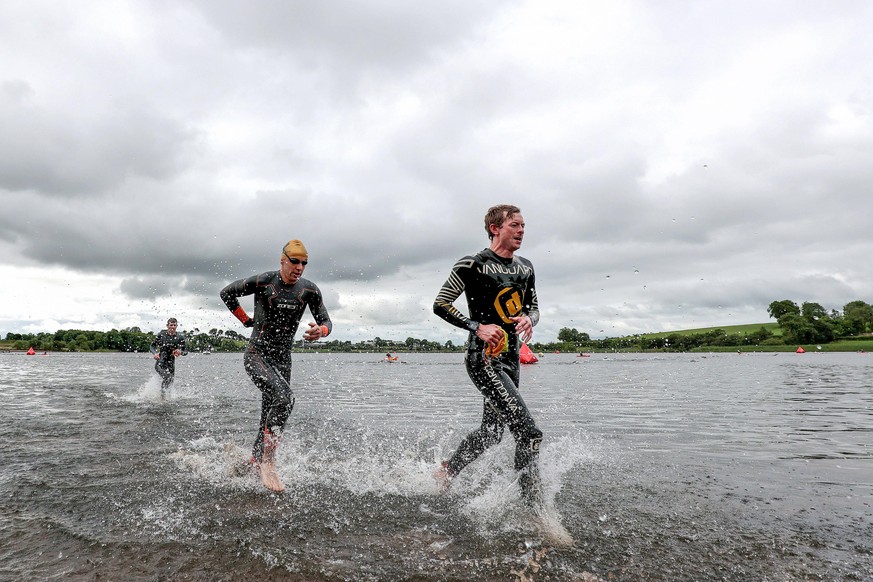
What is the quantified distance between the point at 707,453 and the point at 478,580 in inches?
242

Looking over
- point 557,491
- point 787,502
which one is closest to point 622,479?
point 557,491

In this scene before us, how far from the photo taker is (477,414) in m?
13.9

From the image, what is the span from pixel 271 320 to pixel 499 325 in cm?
303

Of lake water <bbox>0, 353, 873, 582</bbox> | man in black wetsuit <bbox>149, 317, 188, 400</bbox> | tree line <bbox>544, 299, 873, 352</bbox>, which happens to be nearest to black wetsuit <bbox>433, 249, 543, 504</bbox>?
lake water <bbox>0, 353, 873, 582</bbox>

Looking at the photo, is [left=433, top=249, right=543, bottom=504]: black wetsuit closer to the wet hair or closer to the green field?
the wet hair

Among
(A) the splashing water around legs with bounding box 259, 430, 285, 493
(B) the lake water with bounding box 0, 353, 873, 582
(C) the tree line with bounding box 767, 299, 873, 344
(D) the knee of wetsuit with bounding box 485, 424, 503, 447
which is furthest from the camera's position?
(C) the tree line with bounding box 767, 299, 873, 344

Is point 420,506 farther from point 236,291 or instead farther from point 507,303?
point 236,291

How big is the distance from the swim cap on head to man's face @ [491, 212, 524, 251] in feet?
8.49

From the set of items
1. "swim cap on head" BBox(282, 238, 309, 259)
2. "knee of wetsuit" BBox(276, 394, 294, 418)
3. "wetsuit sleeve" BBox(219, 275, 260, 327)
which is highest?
"swim cap on head" BBox(282, 238, 309, 259)

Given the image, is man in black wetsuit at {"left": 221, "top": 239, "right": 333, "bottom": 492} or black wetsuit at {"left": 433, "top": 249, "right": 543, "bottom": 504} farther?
man in black wetsuit at {"left": 221, "top": 239, "right": 333, "bottom": 492}

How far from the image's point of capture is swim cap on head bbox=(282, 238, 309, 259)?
650cm

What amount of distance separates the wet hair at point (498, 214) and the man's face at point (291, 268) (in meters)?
2.42

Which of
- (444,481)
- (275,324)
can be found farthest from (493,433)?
(275,324)

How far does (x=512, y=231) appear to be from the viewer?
5.23 metres
